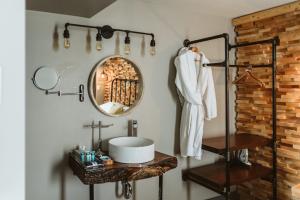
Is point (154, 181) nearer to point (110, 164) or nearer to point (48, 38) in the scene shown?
point (110, 164)

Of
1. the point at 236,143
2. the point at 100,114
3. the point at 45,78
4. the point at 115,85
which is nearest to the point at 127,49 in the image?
the point at 115,85

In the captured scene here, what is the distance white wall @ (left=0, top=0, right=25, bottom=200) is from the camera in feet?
3.02

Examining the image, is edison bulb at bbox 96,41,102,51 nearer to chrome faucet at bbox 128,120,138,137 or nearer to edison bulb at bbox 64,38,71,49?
edison bulb at bbox 64,38,71,49

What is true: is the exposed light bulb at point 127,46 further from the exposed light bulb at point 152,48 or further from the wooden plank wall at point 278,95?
the wooden plank wall at point 278,95

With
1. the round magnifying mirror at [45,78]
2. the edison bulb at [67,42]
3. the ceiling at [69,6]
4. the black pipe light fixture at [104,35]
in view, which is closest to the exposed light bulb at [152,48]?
the black pipe light fixture at [104,35]

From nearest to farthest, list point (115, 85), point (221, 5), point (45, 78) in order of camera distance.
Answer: point (45, 78) < point (115, 85) < point (221, 5)

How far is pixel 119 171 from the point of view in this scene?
201cm

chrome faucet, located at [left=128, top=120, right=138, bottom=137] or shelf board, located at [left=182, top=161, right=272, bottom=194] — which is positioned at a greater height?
chrome faucet, located at [left=128, top=120, right=138, bottom=137]

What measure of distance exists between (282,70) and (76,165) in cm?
237

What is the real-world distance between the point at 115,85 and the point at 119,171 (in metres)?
0.89

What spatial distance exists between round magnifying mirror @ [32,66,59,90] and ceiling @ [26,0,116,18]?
1.58 ft

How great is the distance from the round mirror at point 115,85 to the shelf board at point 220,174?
106 cm

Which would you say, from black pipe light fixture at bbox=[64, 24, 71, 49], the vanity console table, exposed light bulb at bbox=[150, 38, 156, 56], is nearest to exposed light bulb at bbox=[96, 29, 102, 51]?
black pipe light fixture at bbox=[64, 24, 71, 49]

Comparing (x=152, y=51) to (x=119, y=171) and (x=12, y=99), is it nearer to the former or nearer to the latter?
(x=119, y=171)
